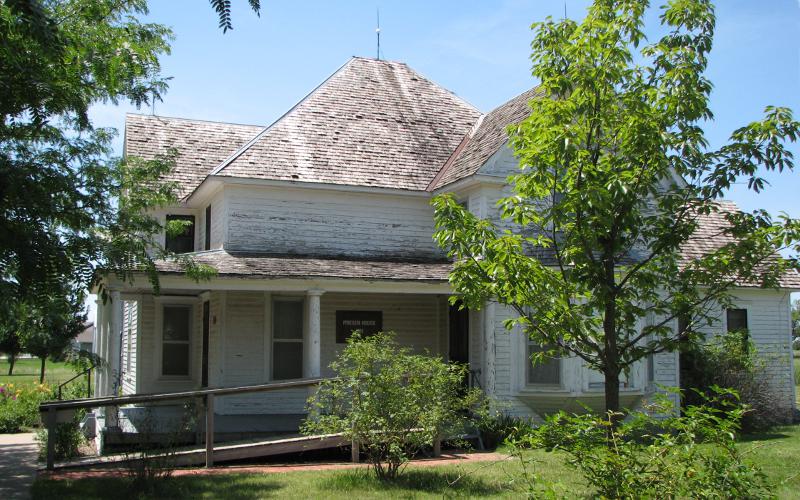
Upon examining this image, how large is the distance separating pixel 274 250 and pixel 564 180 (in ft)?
32.2

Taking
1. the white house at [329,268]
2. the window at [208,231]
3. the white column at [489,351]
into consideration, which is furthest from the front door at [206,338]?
the white column at [489,351]

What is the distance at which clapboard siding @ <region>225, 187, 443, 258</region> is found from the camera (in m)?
17.0

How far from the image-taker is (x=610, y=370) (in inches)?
336

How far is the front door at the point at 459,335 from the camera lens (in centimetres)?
1752

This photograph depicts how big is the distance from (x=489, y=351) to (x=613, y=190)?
343 inches

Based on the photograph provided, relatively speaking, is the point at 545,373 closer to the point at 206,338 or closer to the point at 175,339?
the point at 206,338

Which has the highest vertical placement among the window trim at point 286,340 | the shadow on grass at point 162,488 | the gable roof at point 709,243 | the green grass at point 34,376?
the gable roof at point 709,243

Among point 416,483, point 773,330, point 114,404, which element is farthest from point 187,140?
point 773,330

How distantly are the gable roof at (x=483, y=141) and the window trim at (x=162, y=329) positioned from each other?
22.4 ft

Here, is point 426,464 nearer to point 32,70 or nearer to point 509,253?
point 509,253

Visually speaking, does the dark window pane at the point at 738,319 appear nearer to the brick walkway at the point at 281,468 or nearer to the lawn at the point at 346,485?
the lawn at the point at 346,485

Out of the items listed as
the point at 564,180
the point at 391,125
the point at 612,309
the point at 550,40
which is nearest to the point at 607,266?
the point at 612,309

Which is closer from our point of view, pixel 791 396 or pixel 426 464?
pixel 426 464

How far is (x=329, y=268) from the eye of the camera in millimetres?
15703
